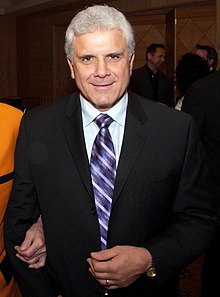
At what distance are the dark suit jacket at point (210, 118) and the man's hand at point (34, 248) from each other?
4.33ft

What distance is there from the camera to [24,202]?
161 centimetres

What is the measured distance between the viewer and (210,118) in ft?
8.79

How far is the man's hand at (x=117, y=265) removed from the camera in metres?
1.37

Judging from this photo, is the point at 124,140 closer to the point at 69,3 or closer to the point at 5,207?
the point at 5,207

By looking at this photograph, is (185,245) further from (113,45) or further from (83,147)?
(113,45)

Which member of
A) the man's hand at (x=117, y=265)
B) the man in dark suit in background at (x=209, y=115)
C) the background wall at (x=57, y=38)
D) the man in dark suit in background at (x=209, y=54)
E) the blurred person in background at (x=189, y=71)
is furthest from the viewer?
the background wall at (x=57, y=38)

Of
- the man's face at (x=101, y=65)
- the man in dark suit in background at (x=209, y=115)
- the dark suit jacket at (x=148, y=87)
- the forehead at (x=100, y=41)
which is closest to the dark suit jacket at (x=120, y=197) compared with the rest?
the man's face at (x=101, y=65)

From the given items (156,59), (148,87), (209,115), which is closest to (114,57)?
(209,115)

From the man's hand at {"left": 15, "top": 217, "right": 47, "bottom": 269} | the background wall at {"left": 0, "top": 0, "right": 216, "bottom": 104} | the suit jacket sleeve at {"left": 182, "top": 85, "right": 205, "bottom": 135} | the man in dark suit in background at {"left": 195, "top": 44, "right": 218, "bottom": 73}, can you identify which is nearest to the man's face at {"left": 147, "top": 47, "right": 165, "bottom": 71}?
the background wall at {"left": 0, "top": 0, "right": 216, "bottom": 104}

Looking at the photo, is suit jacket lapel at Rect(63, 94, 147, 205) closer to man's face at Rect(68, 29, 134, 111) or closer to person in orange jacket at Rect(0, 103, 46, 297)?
man's face at Rect(68, 29, 134, 111)

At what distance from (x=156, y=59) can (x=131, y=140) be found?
16.8ft

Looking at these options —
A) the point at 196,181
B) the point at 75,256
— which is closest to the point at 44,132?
the point at 75,256

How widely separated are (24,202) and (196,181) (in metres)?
0.60

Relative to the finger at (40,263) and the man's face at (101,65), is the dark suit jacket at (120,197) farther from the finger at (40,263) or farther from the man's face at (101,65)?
the man's face at (101,65)
